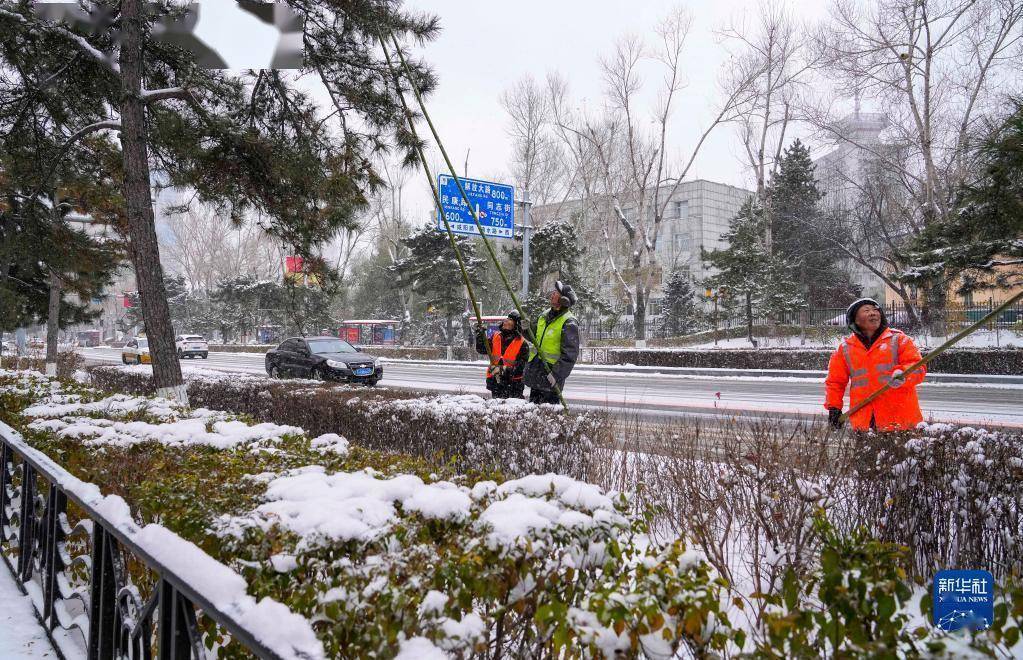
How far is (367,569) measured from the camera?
173 centimetres

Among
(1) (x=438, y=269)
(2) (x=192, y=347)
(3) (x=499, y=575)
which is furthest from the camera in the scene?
(2) (x=192, y=347)

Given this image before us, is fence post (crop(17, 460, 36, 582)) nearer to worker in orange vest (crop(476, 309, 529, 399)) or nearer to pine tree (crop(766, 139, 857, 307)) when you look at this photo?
worker in orange vest (crop(476, 309, 529, 399))

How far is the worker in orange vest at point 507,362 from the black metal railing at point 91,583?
459 cm

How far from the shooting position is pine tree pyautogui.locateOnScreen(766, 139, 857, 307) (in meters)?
37.8

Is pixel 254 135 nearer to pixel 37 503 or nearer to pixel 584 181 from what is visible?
pixel 37 503

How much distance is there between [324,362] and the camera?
736 inches

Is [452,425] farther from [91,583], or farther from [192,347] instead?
[192,347]

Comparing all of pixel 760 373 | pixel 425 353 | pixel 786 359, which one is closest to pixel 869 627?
pixel 760 373

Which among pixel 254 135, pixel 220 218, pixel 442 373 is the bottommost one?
pixel 442 373

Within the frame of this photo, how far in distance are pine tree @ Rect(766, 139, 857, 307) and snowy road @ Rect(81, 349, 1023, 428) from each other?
20.9 meters

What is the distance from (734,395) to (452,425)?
1046 centimetres

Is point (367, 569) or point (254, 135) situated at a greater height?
point (254, 135)

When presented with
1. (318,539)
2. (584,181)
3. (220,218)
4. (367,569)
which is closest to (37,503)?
(318,539)

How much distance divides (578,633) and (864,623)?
620 mm
